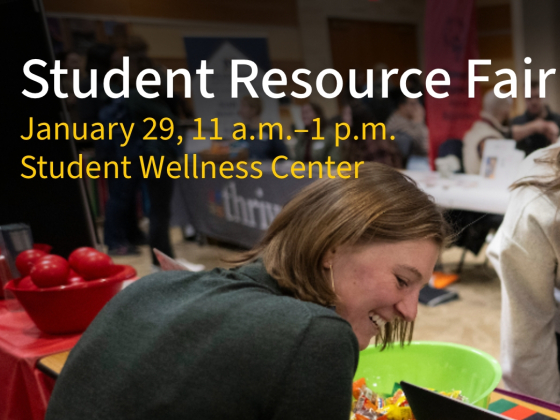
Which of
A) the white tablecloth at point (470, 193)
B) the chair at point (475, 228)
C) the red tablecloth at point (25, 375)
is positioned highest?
the red tablecloth at point (25, 375)

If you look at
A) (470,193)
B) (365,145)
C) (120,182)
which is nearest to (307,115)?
(365,145)

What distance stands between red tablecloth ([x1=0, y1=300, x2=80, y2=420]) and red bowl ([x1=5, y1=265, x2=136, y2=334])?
0.03m

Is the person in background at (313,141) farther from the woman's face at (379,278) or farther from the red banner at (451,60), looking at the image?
the woman's face at (379,278)

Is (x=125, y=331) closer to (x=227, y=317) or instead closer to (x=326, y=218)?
(x=227, y=317)

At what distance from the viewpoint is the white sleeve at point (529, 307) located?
1210 mm

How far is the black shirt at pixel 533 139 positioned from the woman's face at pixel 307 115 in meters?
1.82

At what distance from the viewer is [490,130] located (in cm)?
414

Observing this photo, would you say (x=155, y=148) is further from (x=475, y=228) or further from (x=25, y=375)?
(x=25, y=375)

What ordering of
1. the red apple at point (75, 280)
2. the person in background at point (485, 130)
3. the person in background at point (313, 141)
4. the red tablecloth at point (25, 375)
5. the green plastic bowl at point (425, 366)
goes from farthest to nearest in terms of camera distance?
the person in background at point (313, 141) < the person in background at point (485, 130) < the red apple at point (75, 280) < the red tablecloth at point (25, 375) < the green plastic bowl at point (425, 366)

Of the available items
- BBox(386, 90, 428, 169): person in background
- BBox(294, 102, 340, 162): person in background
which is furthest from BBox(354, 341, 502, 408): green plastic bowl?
BBox(294, 102, 340, 162): person in background

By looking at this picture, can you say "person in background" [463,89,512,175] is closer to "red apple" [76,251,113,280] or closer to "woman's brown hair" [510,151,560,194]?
"woman's brown hair" [510,151,560,194]

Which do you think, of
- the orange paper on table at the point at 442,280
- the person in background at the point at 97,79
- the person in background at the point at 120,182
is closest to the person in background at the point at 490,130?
the orange paper on table at the point at 442,280

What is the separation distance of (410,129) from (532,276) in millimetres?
3605

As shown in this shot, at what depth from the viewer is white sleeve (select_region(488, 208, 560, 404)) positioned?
1.21 m
